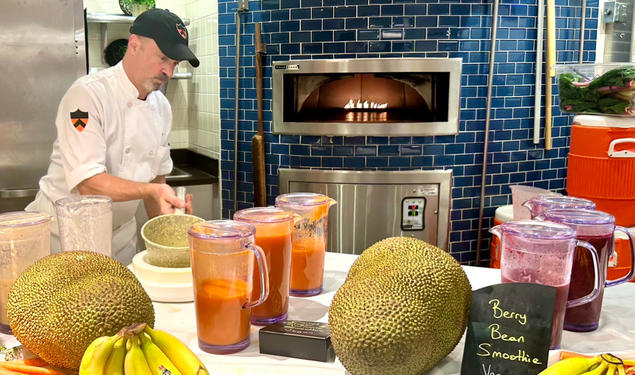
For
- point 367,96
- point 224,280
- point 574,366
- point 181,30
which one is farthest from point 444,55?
point 574,366

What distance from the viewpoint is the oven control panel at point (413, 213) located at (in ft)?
12.4

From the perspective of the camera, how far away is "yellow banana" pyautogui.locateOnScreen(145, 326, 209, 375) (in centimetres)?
98

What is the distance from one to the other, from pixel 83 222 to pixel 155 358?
26.3 inches

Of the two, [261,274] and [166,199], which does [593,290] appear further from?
[166,199]

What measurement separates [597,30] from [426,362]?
11.9ft

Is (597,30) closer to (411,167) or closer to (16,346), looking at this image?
(411,167)

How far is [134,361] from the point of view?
0.92 metres

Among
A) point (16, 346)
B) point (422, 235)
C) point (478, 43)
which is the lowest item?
point (422, 235)

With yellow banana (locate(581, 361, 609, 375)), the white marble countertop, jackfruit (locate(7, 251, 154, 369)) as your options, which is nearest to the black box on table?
the white marble countertop

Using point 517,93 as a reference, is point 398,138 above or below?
below

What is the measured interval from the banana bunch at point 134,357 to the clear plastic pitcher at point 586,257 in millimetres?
846

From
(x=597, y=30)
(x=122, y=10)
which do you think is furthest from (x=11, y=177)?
(x=597, y=30)

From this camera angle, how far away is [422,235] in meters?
3.86

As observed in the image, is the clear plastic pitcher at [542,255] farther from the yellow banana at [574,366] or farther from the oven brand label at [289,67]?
the oven brand label at [289,67]
